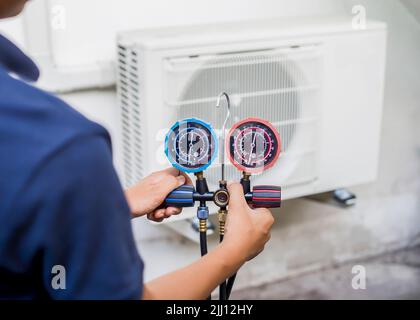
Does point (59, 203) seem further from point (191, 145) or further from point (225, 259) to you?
point (191, 145)

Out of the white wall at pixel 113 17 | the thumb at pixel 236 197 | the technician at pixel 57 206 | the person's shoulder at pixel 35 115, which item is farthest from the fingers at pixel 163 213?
the white wall at pixel 113 17

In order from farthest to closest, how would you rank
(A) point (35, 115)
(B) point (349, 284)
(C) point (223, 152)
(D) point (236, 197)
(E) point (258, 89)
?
(B) point (349, 284)
(E) point (258, 89)
(C) point (223, 152)
(D) point (236, 197)
(A) point (35, 115)

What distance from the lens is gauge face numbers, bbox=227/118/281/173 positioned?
949mm

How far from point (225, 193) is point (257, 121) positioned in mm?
122

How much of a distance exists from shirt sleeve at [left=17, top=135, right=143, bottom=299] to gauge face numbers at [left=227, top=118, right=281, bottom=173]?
13.6 inches

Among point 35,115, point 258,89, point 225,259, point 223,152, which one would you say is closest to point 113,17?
point 258,89

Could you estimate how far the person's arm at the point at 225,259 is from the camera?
727 mm

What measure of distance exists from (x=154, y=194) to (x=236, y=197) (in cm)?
14

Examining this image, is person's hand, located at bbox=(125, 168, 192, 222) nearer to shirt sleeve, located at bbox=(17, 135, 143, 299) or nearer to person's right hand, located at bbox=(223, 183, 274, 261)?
person's right hand, located at bbox=(223, 183, 274, 261)

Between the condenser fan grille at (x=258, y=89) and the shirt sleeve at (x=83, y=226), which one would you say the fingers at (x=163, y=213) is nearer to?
the shirt sleeve at (x=83, y=226)

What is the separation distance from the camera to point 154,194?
95 cm

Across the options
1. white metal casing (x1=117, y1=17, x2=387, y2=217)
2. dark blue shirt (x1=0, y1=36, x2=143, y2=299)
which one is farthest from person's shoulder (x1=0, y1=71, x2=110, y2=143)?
white metal casing (x1=117, y1=17, x2=387, y2=217)

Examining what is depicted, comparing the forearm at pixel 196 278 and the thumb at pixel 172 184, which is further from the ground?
the thumb at pixel 172 184

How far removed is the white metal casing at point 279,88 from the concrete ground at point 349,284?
471 mm
